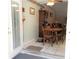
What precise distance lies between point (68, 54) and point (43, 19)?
4601 millimetres

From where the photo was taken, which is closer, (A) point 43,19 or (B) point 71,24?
(B) point 71,24

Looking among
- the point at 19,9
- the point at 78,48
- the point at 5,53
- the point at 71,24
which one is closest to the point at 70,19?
the point at 71,24

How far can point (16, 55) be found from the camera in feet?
12.5

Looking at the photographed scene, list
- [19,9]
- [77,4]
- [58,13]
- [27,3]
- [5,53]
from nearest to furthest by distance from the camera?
[77,4]
[5,53]
[19,9]
[27,3]
[58,13]

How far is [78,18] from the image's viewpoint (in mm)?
2195

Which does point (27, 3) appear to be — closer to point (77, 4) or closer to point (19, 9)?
point (19, 9)

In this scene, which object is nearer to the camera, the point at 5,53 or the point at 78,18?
the point at 78,18

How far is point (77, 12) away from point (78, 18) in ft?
0.40

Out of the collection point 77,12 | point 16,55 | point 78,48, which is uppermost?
point 77,12

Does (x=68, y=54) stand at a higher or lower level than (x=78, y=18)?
lower

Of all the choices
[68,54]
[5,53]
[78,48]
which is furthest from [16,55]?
[78,48]

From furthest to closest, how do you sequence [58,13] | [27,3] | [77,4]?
[58,13]
[27,3]
[77,4]

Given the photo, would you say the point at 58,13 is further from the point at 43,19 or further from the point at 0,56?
the point at 0,56

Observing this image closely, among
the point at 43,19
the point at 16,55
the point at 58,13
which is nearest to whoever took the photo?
the point at 16,55
